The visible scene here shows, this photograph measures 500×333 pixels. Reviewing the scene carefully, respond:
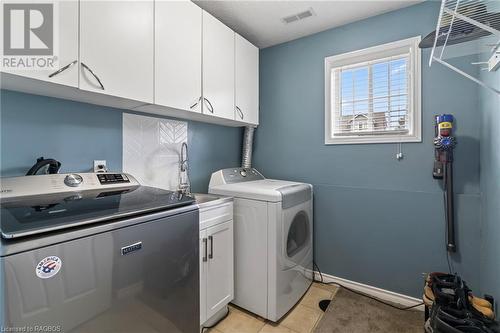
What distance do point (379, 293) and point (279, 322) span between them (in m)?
0.94

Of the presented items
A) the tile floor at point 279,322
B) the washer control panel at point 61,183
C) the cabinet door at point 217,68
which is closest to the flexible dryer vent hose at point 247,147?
the cabinet door at point 217,68

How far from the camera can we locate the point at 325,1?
6.00ft

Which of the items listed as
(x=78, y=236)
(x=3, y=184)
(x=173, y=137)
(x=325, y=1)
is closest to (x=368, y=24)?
(x=325, y=1)

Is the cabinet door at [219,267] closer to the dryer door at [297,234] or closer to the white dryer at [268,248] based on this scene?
the white dryer at [268,248]

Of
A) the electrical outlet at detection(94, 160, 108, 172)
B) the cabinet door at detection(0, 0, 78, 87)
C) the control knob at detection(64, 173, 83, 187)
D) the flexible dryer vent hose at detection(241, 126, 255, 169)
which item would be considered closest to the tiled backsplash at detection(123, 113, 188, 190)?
the electrical outlet at detection(94, 160, 108, 172)

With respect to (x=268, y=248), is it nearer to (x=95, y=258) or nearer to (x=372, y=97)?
(x=95, y=258)

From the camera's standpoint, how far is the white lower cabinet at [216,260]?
1545 millimetres

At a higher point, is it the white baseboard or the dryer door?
the dryer door

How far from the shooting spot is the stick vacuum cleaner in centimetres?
163

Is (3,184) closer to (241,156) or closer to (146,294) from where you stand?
(146,294)

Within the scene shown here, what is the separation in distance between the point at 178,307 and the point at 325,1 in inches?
92.3

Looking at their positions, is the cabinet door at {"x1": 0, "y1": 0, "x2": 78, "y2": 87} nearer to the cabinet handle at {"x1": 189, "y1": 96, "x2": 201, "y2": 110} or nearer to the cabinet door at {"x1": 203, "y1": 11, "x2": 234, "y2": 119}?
the cabinet handle at {"x1": 189, "y1": 96, "x2": 201, "y2": 110}

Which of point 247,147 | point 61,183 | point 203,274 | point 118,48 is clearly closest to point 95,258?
point 61,183

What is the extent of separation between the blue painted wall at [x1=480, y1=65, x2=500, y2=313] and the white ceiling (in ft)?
3.28
